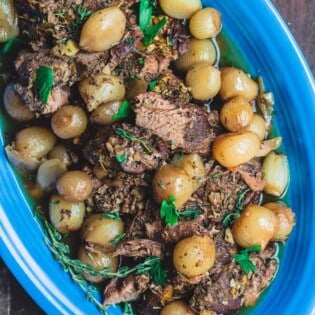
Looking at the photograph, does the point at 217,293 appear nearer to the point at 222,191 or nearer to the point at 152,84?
the point at 222,191

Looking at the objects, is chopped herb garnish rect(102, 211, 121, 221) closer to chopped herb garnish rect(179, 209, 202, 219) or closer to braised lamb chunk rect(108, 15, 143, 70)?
chopped herb garnish rect(179, 209, 202, 219)

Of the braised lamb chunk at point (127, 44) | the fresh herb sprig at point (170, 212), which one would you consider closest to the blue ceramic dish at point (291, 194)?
the braised lamb chunk at point (127, 44)

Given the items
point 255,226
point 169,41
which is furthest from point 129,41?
point 255,226

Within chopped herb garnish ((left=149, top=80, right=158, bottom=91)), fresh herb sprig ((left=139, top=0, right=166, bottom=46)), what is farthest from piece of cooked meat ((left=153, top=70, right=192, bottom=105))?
fresh herb sprig ((left=139, top=0, right=166, bottom=46))

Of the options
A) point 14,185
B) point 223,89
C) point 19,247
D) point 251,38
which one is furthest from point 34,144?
point 251,38

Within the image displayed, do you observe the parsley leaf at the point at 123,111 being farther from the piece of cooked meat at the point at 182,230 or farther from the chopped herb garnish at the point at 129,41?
the piece of cooked meat at the point at 182,230

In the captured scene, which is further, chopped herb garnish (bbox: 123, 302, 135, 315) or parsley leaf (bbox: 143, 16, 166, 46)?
chopped herb garnish (bbox: 123, 302, 135, 315)
